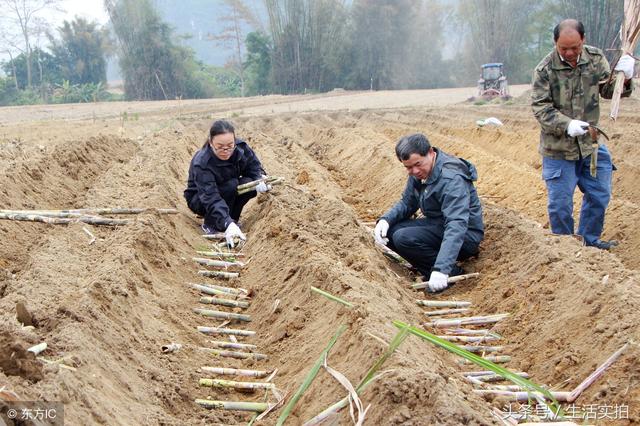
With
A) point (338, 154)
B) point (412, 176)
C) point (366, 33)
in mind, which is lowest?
point (338, 154)

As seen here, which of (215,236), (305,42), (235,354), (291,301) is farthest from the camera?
(305,42)

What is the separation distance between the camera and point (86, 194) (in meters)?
8.05

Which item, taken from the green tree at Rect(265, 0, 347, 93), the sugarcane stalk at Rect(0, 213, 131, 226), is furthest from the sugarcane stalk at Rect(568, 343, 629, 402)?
the green tree at Rect(265, 0, 347, 93)

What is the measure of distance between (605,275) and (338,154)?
885cm

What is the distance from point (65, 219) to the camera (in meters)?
5.94

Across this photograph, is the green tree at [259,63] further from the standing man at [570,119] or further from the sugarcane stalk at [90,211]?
the standing man at [570,119]

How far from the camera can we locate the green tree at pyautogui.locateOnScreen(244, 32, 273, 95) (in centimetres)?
4409

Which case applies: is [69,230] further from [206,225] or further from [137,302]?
[137,302]

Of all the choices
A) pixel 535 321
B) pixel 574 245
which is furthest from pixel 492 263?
pixel 535 321

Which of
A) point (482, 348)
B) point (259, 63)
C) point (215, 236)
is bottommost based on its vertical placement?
point (482, 348)

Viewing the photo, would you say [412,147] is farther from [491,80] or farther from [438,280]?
[491,80]

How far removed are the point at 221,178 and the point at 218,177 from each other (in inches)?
1.7

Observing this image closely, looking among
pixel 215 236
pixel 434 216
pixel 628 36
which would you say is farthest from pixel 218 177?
pixel 628 36

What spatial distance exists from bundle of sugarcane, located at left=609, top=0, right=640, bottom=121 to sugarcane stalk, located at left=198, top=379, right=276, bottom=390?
372 cm
